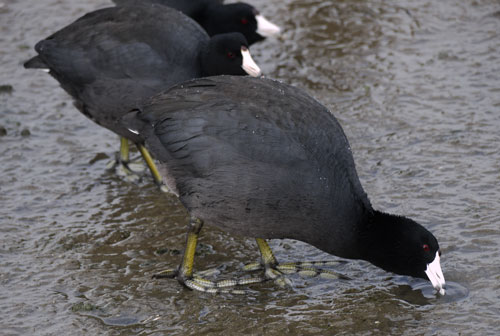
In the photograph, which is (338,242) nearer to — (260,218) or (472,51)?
(260,218)

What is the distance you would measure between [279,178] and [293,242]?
0.98 metres

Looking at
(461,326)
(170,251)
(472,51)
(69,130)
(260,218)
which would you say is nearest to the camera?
(461,326)

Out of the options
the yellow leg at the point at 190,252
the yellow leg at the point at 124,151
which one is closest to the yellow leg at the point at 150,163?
the yellow leg at the point at 124,151

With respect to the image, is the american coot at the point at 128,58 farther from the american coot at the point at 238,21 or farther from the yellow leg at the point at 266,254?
the american coot at the point at 238,21

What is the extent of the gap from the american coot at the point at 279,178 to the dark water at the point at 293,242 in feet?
0.96

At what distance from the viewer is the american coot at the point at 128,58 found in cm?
512

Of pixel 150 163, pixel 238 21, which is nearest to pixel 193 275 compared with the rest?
pixel 150 163

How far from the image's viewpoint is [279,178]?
12.7ft

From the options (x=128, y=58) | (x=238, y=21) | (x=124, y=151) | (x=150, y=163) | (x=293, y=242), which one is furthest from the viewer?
(x=238, y=21)

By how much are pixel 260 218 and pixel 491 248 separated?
51.2 inches

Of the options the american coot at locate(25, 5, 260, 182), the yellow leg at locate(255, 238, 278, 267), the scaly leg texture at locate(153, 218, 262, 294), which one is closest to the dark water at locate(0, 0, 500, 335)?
the scaly leg texture at locate(153, 218, 262, 294)

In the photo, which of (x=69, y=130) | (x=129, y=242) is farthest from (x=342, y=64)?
(x=129, y=242)

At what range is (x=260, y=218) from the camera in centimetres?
395

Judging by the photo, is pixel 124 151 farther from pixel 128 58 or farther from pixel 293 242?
pixel 293 242
